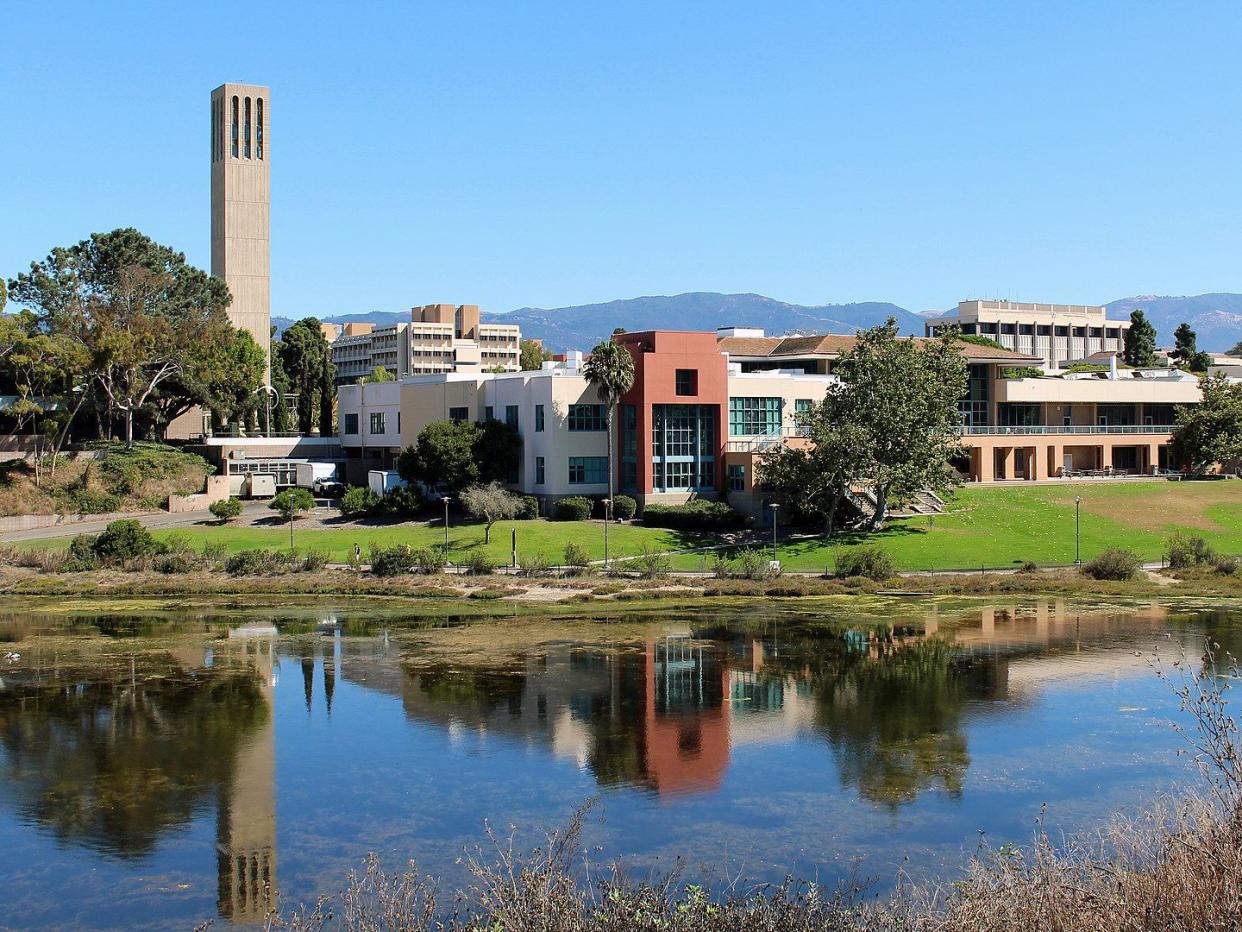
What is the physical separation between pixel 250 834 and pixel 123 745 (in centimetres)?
860

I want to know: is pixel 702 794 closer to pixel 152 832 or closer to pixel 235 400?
pixel 152 832

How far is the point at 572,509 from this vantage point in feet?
255

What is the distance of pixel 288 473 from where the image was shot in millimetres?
94125

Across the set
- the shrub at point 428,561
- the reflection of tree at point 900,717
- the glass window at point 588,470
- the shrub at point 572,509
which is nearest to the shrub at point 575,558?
the shrub at point 428,561

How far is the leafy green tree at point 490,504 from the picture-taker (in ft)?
237

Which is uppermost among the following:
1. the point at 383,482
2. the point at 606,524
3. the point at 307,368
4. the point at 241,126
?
the point at 241,126

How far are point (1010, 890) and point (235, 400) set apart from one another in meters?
89.0

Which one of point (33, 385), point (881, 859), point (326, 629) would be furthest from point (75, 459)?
point (881, 859)

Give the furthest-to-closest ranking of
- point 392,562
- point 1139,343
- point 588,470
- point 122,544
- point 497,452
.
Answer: point 1139,343
point 588,470
point 497,452
point 122,544
point 392,562

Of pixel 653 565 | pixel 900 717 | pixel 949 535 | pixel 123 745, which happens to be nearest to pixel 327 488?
pixel 653 565

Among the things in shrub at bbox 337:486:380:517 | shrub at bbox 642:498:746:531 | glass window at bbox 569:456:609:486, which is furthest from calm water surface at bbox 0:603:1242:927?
glass window at bbox 569:456:609:486

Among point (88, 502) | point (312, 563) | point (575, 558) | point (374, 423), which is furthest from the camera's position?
point (374, 423)

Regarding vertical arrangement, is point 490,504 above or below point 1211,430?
below

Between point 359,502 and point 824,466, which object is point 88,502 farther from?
point 824,466
